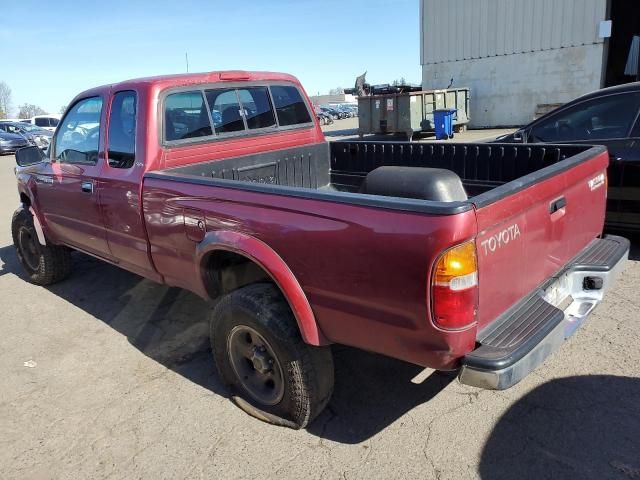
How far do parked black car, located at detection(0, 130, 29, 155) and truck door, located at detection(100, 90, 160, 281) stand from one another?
76.0 ft

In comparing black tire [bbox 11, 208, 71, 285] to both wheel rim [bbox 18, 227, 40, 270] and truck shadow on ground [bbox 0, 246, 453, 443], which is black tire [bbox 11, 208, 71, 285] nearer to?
wheel rim [bbox 18, 227, 40, 270]

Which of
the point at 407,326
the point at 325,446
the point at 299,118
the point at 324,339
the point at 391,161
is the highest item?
the point at 299,118

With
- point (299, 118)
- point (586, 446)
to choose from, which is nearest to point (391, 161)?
point (299, 118)

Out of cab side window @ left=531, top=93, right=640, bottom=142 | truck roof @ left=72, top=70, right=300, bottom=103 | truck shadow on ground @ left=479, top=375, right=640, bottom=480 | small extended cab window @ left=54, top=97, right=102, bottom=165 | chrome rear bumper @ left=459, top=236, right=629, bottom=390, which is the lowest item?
truck shadow on ground @ left=479, top=375, right=640, bottom=480

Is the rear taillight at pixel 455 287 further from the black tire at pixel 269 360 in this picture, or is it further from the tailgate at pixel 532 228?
the black tire at pixel 269 360

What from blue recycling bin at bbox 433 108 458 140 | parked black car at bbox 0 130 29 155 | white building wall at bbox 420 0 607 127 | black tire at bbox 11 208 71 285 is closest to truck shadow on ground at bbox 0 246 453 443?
black tire at bbox 11 208 71 285

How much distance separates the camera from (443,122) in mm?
17594

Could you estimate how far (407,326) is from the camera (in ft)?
7.20

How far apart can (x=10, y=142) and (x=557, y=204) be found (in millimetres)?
26420

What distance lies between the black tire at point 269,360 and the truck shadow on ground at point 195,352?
0.22 m

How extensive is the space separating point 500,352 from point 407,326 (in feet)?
1.33

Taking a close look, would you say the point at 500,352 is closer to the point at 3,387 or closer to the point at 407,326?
the point at 407,326

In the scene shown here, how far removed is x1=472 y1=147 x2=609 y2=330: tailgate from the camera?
2186 millimetres

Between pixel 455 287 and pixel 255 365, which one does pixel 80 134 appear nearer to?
pixel 255 365
